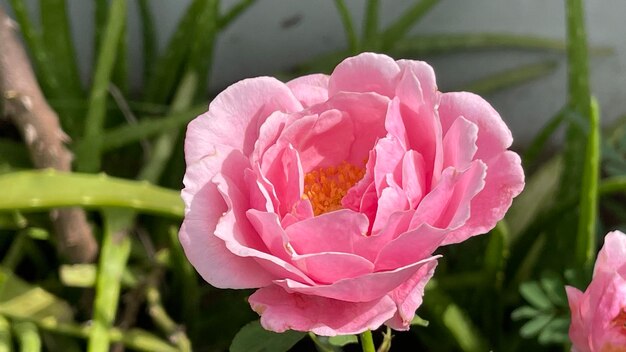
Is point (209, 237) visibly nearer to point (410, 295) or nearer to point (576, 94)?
point (410, 295)

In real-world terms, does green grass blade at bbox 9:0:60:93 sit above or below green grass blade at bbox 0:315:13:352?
above

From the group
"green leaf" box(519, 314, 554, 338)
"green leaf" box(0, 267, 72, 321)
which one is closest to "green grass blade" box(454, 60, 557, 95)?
"green leaf" box(519, 314, 554, 338)

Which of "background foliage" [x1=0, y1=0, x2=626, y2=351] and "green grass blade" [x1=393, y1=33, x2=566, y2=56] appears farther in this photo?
"green grass blade" [x1=393, y1=33, x2=566, y2=56]

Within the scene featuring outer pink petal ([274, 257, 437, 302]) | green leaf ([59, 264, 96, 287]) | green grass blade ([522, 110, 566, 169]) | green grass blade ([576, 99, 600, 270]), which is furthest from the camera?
green grass blade ([522, 110, 566, 169])

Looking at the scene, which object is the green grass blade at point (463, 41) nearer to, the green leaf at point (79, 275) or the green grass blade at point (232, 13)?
the green grass blade at point (232, 13)

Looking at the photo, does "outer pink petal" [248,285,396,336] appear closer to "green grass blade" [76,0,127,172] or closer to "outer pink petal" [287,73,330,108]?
"outer pink petal" [287,73,330,108]

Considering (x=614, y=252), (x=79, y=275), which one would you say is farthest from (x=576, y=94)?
(x=79, y=275)
